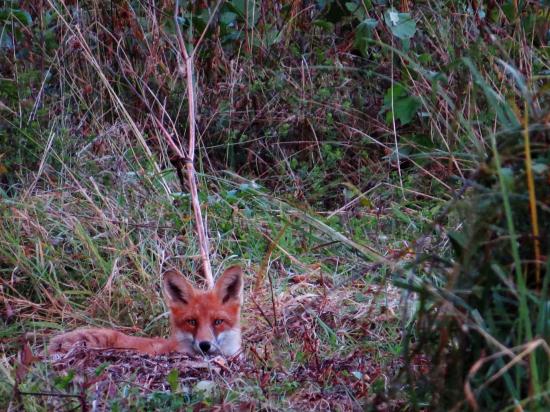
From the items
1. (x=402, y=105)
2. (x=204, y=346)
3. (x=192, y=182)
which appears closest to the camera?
(x=204, y=346)

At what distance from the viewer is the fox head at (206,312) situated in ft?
18.5

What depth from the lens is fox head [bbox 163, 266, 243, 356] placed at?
5653mm

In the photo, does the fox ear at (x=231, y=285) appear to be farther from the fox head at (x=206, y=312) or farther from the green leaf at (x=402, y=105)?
the green leaf at (x=402, y=105)

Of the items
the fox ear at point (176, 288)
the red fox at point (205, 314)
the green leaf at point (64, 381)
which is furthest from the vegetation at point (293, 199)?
the fox ear at point (176, 288)

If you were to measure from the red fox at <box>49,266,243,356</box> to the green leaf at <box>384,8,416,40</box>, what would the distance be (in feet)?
8.42

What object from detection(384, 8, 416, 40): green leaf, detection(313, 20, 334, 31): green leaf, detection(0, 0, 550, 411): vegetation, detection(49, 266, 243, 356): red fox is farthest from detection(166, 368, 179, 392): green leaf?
detection(313, 20, 334, 31): green leaf

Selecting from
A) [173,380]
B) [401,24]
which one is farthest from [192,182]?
[401,24]

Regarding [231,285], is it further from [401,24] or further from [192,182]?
[401,24]

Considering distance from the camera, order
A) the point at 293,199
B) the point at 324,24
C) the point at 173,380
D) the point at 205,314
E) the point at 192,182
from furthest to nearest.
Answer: the point at 324,24 → the point at 293,199 → the point at 192,182 → the point at 205,314 → the point at 173,380

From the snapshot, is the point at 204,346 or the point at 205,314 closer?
the point at 204,346

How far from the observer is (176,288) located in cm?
572

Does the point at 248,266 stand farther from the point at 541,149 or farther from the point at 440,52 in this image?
the point at 541,149

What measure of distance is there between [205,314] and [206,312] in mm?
13

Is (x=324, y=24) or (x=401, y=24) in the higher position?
(x=401, y=24)
